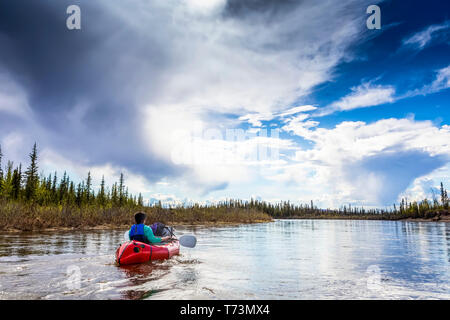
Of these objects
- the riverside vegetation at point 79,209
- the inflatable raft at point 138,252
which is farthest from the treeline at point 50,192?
the inflatable raft at point 138,252

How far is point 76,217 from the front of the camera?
34.9m

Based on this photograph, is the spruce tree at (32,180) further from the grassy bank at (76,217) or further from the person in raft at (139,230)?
the person in raft at (139,230)

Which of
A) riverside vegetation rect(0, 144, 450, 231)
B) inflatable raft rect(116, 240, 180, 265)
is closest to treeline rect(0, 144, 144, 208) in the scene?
riverside vegetation rect(0, 144, 450, 231)

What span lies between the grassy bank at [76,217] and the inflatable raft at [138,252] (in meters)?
22.0

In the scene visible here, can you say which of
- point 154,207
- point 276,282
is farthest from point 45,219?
point 276,282

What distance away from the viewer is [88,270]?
36.6 feet

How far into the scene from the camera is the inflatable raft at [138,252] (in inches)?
472

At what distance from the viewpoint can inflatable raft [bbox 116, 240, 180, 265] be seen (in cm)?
1198

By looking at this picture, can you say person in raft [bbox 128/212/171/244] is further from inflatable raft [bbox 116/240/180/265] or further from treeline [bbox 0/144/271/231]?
treeline [bbox 0/144/271/231]

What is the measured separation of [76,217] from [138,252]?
26.4m

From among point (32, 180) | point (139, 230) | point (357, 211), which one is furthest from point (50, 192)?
point (357, 211)

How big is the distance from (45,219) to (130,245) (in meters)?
24.7

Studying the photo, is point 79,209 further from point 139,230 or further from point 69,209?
point 139,230
